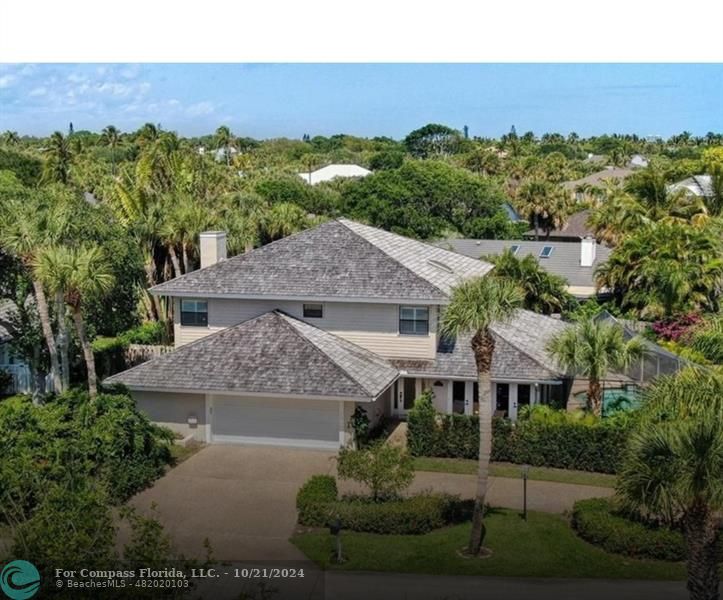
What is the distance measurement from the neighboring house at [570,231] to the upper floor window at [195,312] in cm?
4406

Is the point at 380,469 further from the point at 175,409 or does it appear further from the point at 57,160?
the point at 57,160

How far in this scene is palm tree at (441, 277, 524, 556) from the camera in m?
18.6

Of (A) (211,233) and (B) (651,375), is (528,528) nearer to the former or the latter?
(B) (651,375)

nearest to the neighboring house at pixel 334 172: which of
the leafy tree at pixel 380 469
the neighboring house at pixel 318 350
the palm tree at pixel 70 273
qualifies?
the neighboring house at pixel 318 350

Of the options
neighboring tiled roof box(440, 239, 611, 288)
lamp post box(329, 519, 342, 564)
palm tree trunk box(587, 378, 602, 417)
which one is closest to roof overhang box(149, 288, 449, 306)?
palm tree trunk box(587, 378, 602, 417)

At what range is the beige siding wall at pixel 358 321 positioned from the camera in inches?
1168

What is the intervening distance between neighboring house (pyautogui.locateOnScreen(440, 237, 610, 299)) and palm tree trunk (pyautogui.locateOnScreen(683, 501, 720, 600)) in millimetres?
34075

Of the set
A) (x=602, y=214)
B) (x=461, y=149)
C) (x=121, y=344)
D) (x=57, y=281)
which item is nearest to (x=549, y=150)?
(x=461, y=149)

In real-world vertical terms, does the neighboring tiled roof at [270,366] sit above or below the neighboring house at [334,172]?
below

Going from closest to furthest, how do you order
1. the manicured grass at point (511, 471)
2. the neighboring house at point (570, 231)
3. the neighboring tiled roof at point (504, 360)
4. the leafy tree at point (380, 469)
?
the leafy tree at point (380, 469), the manicured grass at point (511, 471), the neighboring tiled roof at point (504, 360), the neighboring house at point (570, 231)

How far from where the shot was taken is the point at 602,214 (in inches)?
2101

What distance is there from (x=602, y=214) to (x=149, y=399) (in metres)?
33.3

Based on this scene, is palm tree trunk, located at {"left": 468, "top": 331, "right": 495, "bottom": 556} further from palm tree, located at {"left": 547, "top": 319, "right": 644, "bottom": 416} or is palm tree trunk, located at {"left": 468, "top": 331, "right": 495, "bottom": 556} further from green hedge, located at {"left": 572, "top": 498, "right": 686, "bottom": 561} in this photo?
palm tree, located at {"left": 547, "top": 319, "right": 644, "bottom": 416}

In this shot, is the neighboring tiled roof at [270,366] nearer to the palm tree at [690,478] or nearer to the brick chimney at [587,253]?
the palm tree at [690,478]
